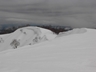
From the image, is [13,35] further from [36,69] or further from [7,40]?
[36,69]

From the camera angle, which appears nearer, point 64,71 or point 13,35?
point 64,71

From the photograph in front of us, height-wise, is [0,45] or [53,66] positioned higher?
[53,66]

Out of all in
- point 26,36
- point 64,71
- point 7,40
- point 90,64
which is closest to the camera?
point 64,71

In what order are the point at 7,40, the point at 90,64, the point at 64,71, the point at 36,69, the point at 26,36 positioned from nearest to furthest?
the point at 64,71 < the point at 36,69 < the point at 90,64 < the point at 7,40 < the point at 26,36

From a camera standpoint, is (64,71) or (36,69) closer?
(64,71)

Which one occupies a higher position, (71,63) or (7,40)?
(71,63)

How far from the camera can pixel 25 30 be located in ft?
235

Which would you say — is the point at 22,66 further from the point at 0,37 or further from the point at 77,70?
the point at 0,37

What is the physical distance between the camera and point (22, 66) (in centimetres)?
359

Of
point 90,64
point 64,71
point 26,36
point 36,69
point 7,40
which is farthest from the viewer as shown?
point 26,36

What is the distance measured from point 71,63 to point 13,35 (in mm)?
62887

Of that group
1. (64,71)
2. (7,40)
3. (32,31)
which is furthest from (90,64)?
(32,31)

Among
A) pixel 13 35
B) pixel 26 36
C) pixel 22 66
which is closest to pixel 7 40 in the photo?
pixel 13 35

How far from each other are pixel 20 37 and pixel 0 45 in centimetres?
895
